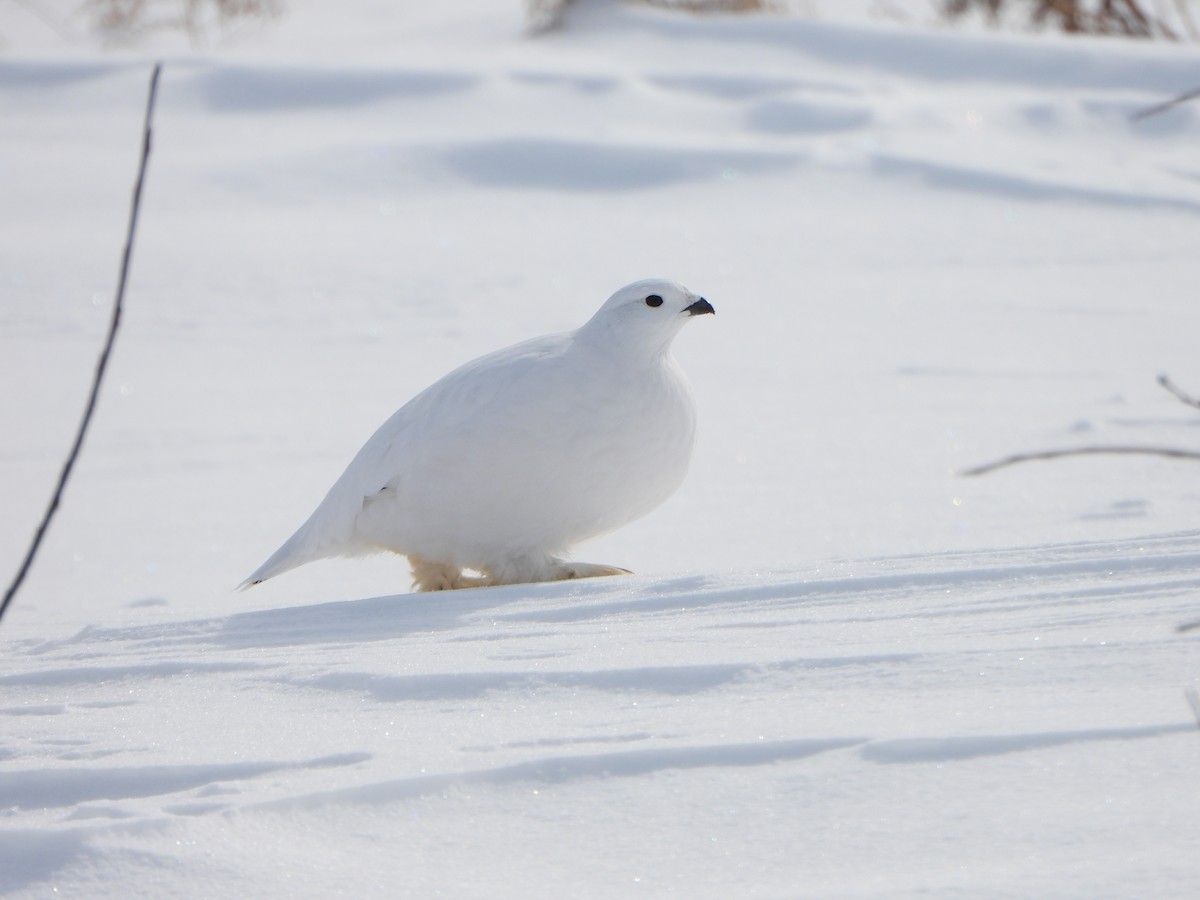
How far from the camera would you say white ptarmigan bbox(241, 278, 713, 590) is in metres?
2.47

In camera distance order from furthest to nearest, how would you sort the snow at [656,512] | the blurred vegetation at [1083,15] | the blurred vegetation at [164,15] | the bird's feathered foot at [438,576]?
the blurred vegetation at [164,15] → the blurred vegetation at [1083,15] → the bird's feathered foot at [438,576] → the snow at [656,512]

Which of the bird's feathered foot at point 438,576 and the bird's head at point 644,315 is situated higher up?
the bird's head at point 644,315

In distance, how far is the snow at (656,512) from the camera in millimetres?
1341

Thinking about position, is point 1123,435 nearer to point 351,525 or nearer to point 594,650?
point 351,525

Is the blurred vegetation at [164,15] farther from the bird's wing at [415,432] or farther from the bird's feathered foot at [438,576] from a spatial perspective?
the bird's feathered foot at [438,576]

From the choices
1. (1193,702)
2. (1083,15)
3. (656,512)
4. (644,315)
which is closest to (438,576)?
(644,315)

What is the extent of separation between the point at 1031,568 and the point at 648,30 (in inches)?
344

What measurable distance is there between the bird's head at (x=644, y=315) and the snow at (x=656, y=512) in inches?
20.1

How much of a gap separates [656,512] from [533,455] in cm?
151

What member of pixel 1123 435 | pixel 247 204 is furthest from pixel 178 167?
pixel 1123 435

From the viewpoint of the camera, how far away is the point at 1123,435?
4137 millimetres

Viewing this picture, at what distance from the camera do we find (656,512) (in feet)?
12.9

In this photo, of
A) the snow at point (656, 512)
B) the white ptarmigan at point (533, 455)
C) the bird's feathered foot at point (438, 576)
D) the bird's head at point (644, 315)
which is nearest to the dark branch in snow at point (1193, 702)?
the snow at point (656, 512)

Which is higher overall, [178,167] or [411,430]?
[411,430]
